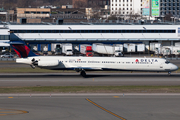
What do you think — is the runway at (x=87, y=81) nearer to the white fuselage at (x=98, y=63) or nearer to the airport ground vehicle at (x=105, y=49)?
the white fuselage at (x=98, y=63)

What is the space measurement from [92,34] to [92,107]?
7522 centimetres

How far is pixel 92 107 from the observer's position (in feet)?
82.4

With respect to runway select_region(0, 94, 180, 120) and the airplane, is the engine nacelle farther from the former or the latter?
runway select_region(0, 94, 180, 120)

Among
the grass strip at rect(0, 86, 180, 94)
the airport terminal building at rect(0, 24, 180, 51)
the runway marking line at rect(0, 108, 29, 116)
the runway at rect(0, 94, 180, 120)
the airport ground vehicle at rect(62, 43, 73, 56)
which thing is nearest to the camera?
the runway at rect(0, 94, 180, 120)

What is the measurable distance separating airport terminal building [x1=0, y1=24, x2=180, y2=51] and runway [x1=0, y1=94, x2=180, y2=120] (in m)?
67.8

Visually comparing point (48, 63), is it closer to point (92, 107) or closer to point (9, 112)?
point (92, 107)

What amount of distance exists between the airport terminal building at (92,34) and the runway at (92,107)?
67770mm

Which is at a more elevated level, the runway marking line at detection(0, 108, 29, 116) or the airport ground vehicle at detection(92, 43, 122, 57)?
the airport ground vehicle at detection(92, 43, 122, 57)

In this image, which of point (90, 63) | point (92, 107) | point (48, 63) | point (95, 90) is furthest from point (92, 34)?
point (92, 107)

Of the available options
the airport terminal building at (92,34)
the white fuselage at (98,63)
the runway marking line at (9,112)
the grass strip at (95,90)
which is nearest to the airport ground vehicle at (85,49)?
the airport terminal building at (92,34)

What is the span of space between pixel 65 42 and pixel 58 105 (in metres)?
72.6

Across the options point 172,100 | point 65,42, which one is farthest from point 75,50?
point 172,100

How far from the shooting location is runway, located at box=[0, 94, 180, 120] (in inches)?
874

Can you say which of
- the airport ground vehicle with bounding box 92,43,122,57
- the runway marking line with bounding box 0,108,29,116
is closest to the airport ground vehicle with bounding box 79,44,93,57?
the airport ground vehicle with bounding box 92,43,122,57
